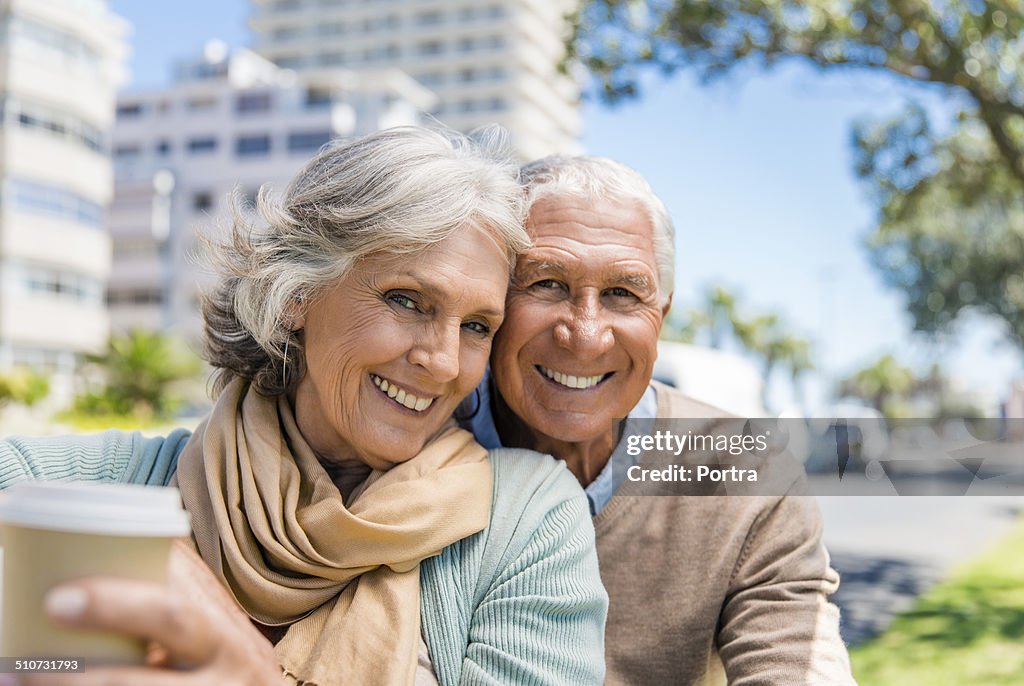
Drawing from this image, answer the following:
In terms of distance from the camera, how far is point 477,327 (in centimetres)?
198

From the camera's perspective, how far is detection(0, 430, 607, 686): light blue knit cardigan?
169 centimetres

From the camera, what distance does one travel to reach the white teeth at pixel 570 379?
2.25 meters

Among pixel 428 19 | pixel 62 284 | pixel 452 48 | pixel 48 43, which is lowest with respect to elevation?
pixel 62 284

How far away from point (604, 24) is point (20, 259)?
30.7 metres

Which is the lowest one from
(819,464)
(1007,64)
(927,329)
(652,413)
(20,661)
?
(20,661)

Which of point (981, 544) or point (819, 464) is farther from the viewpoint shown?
point (981, 544)

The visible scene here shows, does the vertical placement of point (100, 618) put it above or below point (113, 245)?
below

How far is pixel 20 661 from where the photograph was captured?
1023 mm

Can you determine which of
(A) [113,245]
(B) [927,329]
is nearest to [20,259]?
(A) [113,245]

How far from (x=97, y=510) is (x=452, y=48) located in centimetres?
7397

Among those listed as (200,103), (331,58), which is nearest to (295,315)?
(200,103)

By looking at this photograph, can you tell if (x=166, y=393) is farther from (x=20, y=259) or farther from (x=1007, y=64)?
(x=1007, y=64)

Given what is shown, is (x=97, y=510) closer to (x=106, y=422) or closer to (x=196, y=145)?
(x=106, y=422)

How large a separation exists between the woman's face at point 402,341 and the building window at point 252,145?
A: 52.9 meters
